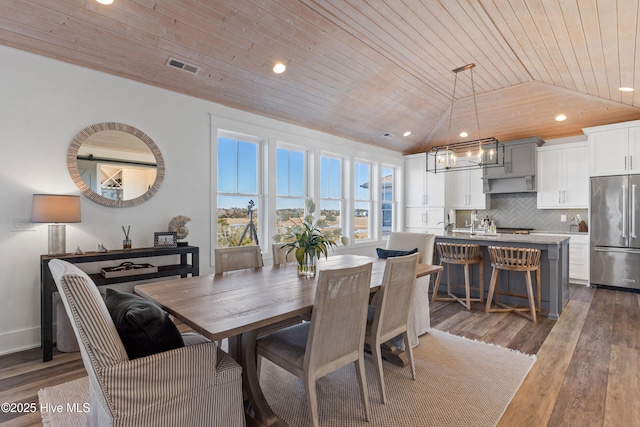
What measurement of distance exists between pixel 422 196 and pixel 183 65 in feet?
17.5

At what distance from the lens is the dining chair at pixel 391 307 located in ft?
7.02

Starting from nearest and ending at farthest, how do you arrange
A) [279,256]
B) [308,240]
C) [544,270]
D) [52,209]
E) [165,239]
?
1. [308,240]
2. [52,209]
3. [279,256]
4. [165,239]
5. [544,270]

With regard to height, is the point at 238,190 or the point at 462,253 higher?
the point at 238,190

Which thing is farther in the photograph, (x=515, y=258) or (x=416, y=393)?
(x=515, y=258)

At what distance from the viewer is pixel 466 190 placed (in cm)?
686

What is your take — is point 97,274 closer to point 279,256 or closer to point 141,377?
point 279,256

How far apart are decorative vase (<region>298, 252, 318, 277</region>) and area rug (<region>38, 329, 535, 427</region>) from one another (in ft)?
2.56

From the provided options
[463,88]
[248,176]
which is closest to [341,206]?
[248,176]

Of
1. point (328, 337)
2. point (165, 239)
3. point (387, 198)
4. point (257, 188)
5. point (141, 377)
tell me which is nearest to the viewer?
point (141, 377)

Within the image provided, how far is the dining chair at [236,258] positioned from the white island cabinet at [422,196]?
4821 mm

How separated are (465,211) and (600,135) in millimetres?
2603

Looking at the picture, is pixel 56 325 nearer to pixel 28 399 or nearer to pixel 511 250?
pixel 28 399

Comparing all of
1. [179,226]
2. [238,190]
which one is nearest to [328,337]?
[179,226]

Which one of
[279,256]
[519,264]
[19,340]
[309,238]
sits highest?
[309,238]
